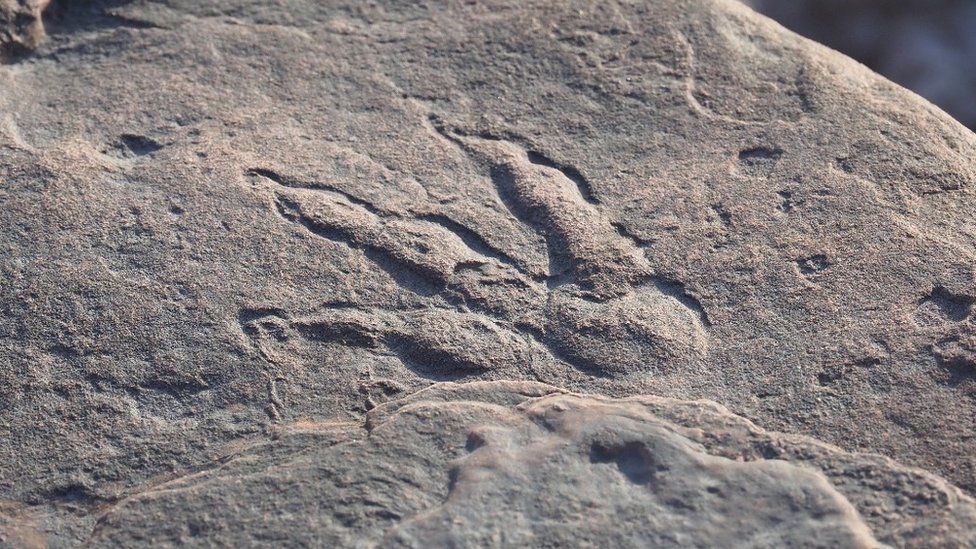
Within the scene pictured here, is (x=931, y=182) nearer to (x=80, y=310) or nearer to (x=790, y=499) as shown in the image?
(x=790, y=499)

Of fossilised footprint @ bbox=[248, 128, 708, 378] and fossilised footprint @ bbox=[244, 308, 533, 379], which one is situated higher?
fossilised footprint @ bbox=[248, 128, 708, 378]

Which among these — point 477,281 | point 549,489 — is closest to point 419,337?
point 477,281

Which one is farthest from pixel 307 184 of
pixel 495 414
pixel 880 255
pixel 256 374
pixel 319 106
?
pixel 880 255

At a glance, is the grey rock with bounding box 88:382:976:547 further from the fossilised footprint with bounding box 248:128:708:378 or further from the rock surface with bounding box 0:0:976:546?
the fossilised footprint with bounding box 248:128:708:378

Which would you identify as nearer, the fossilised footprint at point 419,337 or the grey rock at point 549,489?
the grey rock at point 549,489

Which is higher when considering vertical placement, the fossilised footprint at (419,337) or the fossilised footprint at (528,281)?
the fossilised footprint at (528,281)

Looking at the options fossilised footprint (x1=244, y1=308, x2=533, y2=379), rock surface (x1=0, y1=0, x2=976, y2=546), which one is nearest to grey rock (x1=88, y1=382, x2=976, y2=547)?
rock surface (x1=0, y1=0, x2=976, y2=546)

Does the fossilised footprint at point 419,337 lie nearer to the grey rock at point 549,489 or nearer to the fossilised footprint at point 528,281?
the fossilised footprint at point 528,281

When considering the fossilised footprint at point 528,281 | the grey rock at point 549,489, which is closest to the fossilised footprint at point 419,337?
the fossilised footprint at point 528,281
